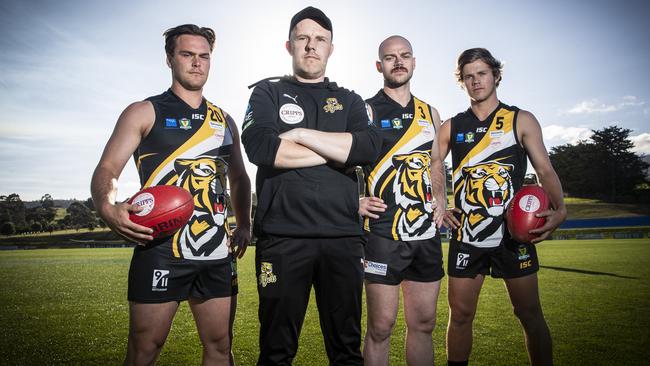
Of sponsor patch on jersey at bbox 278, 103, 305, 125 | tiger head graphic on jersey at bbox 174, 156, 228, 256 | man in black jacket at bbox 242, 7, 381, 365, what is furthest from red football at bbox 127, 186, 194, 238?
sponsor patch on jersey at bbox 278, 103, 305, 125

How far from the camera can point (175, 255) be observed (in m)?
2.77

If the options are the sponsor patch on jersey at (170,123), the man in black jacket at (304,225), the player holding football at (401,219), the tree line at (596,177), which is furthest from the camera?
the tree line at (596,177)

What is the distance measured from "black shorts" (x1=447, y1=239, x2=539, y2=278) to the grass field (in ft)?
4.90

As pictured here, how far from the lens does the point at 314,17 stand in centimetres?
264

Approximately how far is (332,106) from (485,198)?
195 centimetres

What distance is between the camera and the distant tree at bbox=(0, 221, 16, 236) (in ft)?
222

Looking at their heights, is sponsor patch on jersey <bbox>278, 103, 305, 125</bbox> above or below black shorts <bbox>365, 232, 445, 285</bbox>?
above

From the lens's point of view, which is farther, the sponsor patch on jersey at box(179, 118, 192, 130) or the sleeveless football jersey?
the sponsor patch on jersey at box(179, 118, 192, 130)

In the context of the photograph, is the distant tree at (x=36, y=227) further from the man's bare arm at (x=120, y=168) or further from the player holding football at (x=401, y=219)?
the player holding football at (x=401, y=219)

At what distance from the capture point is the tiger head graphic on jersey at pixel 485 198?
3645 mm

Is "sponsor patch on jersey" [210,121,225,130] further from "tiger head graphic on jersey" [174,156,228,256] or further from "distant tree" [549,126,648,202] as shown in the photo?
"distant tree" [549,126,648,202]

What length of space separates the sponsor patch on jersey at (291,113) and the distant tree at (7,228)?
86380mm

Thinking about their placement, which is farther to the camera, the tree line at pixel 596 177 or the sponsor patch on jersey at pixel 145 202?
the tree line at pixel 596 177

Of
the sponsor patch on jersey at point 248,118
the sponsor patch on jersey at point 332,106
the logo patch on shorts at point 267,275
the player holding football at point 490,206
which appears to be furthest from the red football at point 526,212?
the sponsor patch on jersey at point 248,118
